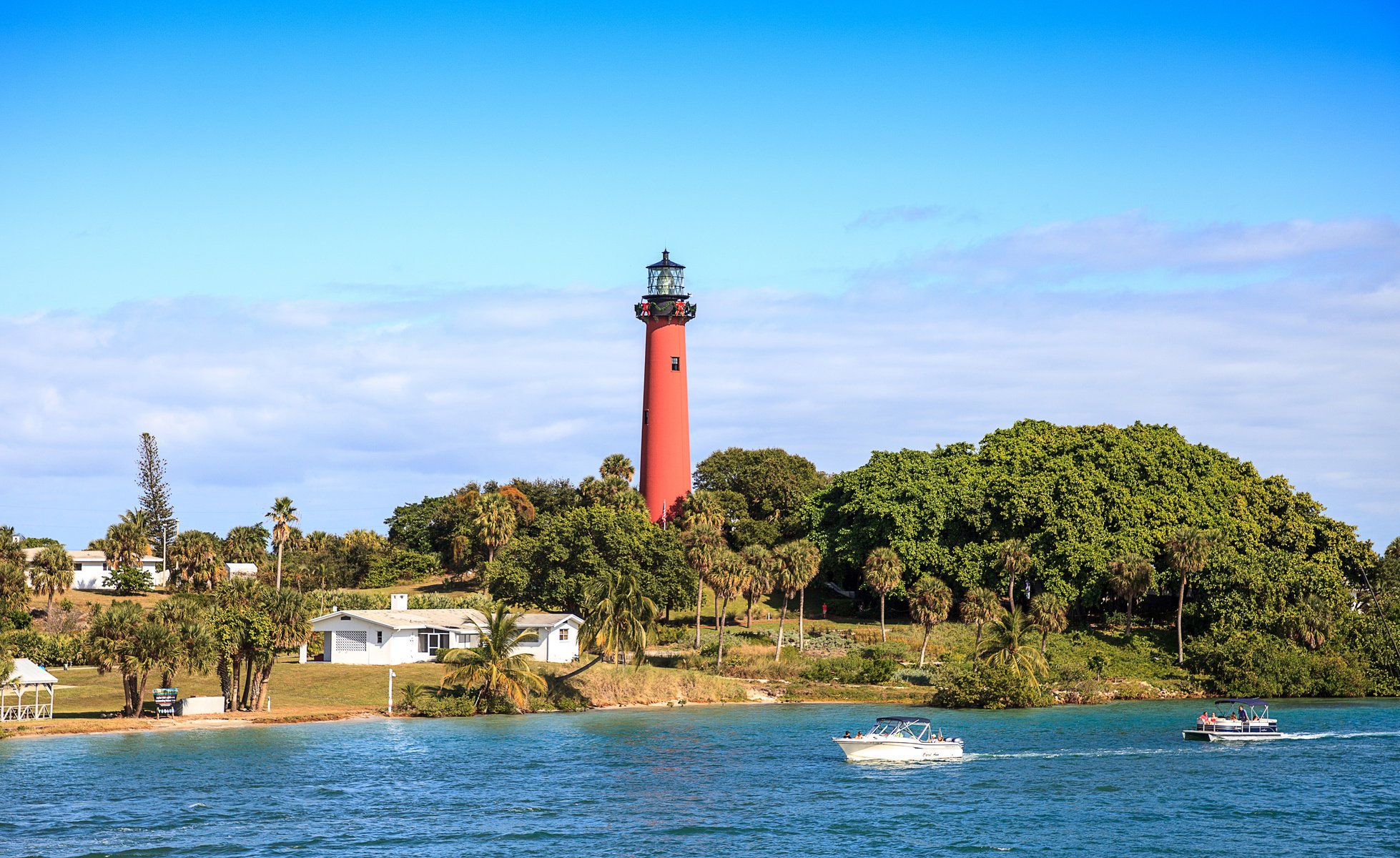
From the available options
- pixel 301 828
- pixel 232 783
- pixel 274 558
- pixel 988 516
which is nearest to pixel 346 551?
pixel 274 558

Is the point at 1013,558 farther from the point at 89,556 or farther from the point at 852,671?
the point at 89,556

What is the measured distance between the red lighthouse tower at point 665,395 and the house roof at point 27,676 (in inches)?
2286

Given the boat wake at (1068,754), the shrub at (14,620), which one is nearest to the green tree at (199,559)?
the shrub at (14,620)

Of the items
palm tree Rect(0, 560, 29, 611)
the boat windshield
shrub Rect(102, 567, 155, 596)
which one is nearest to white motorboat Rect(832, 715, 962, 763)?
the boat windshield

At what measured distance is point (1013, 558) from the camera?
3558 inches

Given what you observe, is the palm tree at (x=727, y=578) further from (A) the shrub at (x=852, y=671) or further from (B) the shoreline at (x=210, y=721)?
(B) the shoreline at (x=210, y=721)

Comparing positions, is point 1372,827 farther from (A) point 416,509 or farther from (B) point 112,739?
(A) point 416,509

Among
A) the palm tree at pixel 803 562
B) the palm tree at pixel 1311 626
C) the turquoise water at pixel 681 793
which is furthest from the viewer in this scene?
the palm tree at pixel 803 562

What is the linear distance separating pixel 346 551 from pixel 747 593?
53421mm

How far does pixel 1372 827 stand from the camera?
42.6m

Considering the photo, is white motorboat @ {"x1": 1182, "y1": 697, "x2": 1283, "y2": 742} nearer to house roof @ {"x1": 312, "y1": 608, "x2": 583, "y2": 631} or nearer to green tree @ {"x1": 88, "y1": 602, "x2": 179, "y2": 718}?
house roof @ {"x1": 312, "y1": 608, "x2": 583, "y2": 631}

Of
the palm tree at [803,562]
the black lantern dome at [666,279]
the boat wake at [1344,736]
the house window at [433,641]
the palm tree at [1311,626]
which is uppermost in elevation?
the black lantern dome at [666,279]

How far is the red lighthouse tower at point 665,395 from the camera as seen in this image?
367 feet

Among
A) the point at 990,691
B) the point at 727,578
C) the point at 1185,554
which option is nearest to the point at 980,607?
the point at 990,691
